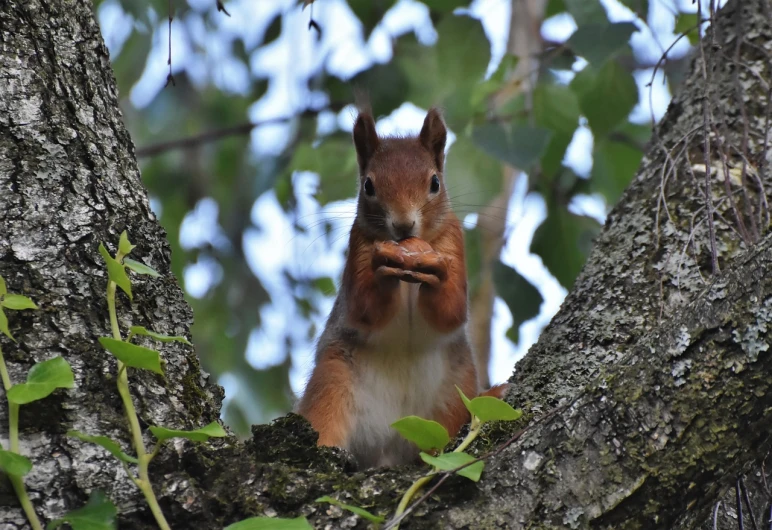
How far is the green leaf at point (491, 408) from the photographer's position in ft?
3.88

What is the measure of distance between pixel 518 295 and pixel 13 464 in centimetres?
167

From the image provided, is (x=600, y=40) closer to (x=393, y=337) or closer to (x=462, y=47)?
(x=462, y=47)

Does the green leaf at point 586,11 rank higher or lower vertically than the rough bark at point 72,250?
higher

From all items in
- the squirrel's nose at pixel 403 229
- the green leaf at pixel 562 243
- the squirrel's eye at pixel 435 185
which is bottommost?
the squirrel's nose at pixel 403 229

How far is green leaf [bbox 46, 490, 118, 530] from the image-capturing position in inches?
41.7

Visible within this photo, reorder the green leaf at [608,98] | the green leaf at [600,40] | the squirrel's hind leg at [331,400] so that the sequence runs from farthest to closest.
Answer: the green leaf at [608,98]
the green leaf at [600,40]
the squirrel's hind leg at [331,400]

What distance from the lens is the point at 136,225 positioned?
1.56 metres

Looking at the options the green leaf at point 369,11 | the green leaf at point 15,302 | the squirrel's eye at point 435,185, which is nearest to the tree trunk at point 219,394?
the green leaf at point 15,302

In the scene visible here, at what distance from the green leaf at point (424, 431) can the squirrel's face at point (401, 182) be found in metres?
1.10

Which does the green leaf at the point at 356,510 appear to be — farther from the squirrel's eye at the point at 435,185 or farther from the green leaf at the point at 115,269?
the squirrel's eye at the point at 435,185

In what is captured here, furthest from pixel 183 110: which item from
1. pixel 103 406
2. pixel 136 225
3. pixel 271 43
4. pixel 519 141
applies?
pixel 103 406

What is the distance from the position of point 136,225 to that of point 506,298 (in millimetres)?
1237

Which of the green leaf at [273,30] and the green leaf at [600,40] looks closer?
the green leaf at [600,40]

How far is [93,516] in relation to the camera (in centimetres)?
108
